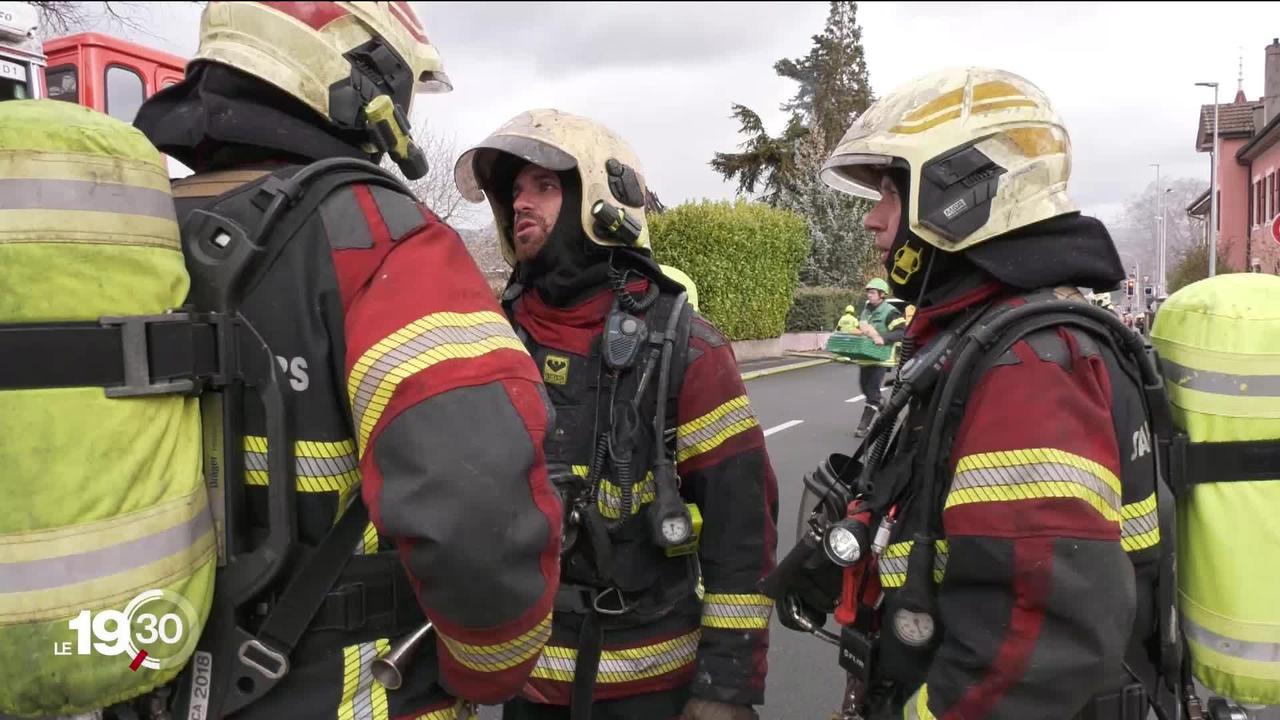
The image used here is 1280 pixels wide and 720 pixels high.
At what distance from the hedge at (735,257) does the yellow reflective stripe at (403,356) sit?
1764cm

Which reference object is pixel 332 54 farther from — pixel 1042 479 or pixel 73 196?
pixel 1042 479

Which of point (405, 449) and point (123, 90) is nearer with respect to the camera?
point (405, 449)

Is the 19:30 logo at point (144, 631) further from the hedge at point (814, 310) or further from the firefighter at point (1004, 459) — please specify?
the hedge at point (814, 310)

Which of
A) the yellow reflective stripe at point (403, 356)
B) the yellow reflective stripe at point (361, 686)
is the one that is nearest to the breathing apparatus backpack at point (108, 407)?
the yellow reflective stripe at point (403, 356)

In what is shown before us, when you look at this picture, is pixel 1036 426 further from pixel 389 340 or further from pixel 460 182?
pixel 460 182

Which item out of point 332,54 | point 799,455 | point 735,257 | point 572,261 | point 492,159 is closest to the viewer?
point 332,54

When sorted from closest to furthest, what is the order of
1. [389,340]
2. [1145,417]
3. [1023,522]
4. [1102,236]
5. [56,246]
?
1. [56,246]
2. [389,340]
3. [1023,522]
4. [1145,417]
5. [1102,236]

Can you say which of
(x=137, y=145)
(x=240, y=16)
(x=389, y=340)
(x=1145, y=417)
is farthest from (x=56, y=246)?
(x=1145, y=417)

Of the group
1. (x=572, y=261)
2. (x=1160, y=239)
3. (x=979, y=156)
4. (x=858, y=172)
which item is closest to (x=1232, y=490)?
(x=979, y=156)

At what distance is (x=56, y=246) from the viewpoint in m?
1.14

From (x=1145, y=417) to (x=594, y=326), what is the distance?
5.03 ft

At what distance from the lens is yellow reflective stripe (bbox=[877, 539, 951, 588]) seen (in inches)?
66.4

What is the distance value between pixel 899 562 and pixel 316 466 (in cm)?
116

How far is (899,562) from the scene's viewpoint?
1.76 m
